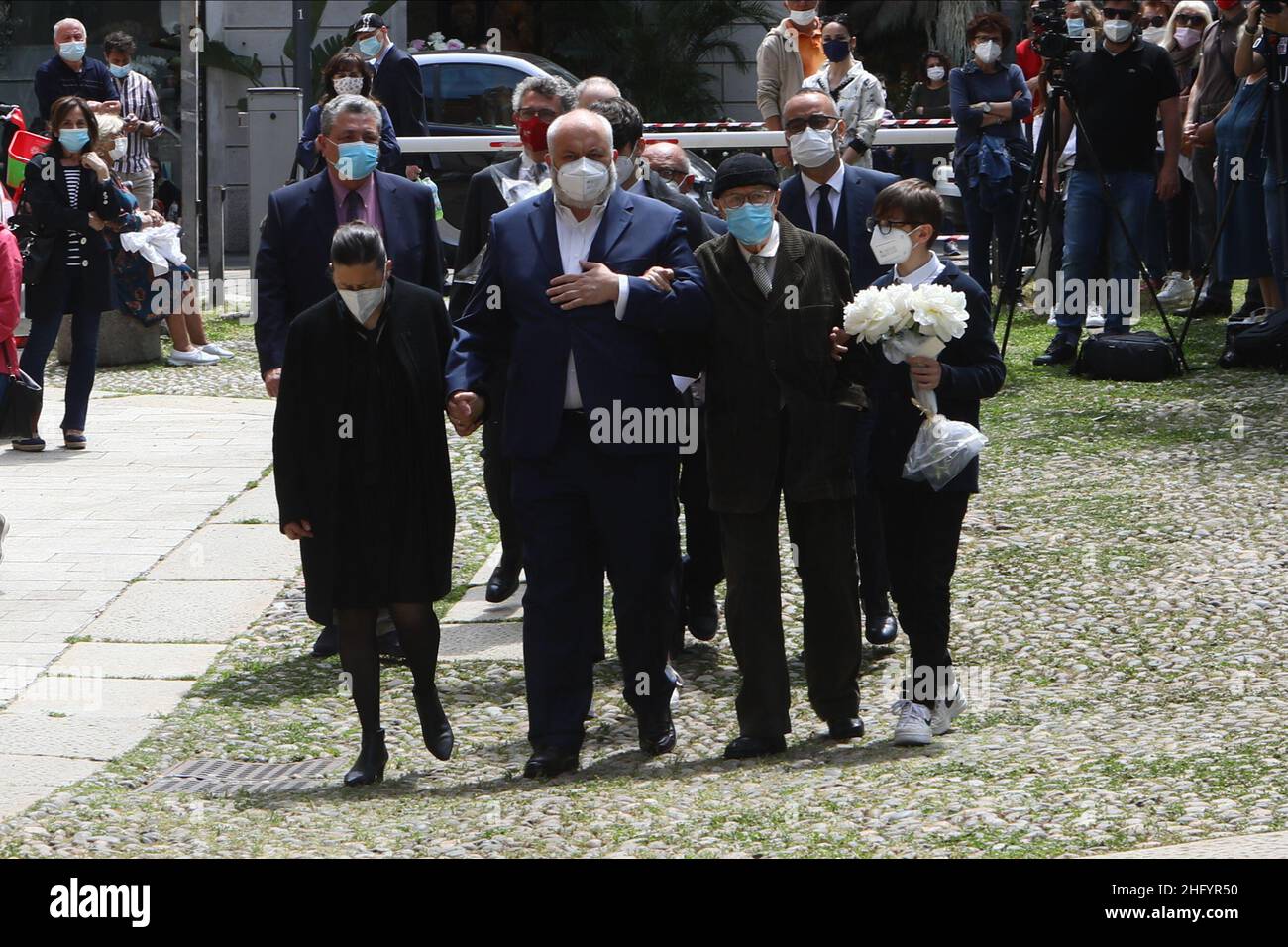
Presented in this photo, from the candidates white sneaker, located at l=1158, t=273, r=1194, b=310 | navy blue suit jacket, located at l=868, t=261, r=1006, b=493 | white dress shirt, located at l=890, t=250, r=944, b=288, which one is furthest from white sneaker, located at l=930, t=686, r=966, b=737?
white sneaker, located at l=1158, t=273, r=1194, b=310

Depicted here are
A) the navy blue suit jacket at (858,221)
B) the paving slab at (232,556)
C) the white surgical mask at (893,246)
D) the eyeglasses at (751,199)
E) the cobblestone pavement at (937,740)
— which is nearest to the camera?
the cobblestone pavement at (937,740)

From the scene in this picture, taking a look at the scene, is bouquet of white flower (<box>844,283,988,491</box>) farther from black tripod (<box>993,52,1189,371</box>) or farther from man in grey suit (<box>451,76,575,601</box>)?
black tripod (<box>993,52,1189,371</box>)

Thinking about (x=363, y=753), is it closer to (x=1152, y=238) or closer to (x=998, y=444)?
(x=998, y=444)

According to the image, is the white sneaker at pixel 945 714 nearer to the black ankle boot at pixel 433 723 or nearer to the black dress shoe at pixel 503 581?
the black ankle boot at pixel 433 723

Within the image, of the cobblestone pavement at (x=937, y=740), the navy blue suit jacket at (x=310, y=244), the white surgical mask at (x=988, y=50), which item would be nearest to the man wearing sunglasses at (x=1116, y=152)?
the white surgical mask at (x=988, y=50)

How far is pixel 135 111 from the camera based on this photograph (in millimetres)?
17156

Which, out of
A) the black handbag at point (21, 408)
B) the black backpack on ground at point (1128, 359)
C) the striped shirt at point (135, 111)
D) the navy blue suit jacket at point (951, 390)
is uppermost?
the striped shirt at point (135, 111)

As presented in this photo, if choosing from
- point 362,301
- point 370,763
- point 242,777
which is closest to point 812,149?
point 362,301

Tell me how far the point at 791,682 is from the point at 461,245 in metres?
2.12

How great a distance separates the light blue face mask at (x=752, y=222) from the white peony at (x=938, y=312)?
1.78ft

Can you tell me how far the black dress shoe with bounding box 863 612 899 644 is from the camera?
7.43 meters

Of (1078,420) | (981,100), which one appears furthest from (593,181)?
(981,100)

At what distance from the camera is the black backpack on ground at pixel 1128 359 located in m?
11.8

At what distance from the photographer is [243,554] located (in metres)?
9.23
